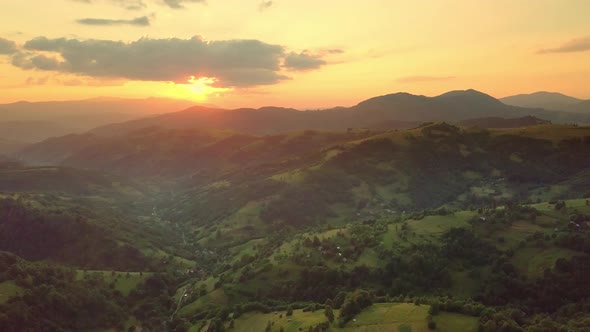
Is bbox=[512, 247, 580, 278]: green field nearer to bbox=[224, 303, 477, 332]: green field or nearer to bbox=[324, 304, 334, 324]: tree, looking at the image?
bbox=[224, 303, 477, 332]: green field

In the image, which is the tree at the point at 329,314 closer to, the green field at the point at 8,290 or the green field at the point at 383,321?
the green field at the point at 383,321

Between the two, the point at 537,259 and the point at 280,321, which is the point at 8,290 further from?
the point at 537,259

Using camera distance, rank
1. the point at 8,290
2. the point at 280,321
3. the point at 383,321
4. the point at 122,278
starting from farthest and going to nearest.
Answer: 1. the point at 122,278
2. the point at 8,290
3. the point at 280,321
4. the point at 383,321

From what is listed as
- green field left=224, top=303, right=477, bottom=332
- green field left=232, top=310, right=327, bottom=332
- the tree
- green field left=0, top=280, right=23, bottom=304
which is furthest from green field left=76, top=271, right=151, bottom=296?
the tree

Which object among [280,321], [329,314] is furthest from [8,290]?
[329,314]

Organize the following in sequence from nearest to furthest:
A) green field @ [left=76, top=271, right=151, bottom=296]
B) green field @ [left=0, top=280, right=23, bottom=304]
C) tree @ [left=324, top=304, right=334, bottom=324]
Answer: tree @ [left=324, top=304, right=334, bottom=324]
green field @ [left=0, top=280, right=23, bottom=304]
green field @ [left=76, top=271, right=151, bottom=296]

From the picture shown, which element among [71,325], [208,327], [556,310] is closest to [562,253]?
[556,310]

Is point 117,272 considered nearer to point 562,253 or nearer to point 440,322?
point 440,322

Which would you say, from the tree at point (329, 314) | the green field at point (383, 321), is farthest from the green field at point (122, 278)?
the tree at point (329, 314)
